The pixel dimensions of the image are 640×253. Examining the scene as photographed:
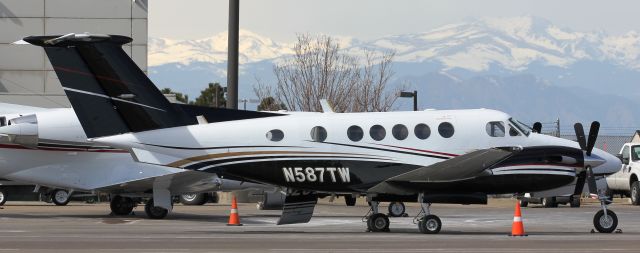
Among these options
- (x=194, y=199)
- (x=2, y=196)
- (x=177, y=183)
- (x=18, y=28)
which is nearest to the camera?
(x=177, y=183)

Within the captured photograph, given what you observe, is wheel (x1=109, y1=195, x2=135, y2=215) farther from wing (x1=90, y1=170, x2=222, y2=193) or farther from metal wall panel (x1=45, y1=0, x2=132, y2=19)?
metal wall panel (x1=45, y1=0, x2=132, y2=19)

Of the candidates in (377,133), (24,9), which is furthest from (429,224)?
(24,9)

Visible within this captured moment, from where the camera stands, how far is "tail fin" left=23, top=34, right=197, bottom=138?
27.8 meters

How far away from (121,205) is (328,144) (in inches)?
431

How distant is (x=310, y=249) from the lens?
2195 cm

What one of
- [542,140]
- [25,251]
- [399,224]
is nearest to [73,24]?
[399,224]

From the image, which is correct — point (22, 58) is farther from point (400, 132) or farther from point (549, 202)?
point (400, 132)

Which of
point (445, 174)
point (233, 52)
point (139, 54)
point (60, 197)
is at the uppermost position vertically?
point (139, 54)

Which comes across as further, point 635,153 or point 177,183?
point 635,153

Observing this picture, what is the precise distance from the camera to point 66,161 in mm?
34500

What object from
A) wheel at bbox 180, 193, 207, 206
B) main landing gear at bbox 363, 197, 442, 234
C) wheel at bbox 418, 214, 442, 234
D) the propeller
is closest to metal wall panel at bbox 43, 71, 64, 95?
wheel at bbox 180, 193, 207, 206

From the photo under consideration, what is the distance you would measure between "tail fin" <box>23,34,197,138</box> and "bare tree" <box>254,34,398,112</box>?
38.2 m

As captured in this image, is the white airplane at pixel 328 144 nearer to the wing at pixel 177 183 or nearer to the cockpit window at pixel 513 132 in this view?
the cockpit window at pixel 513 132

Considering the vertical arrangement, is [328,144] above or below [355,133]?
below
